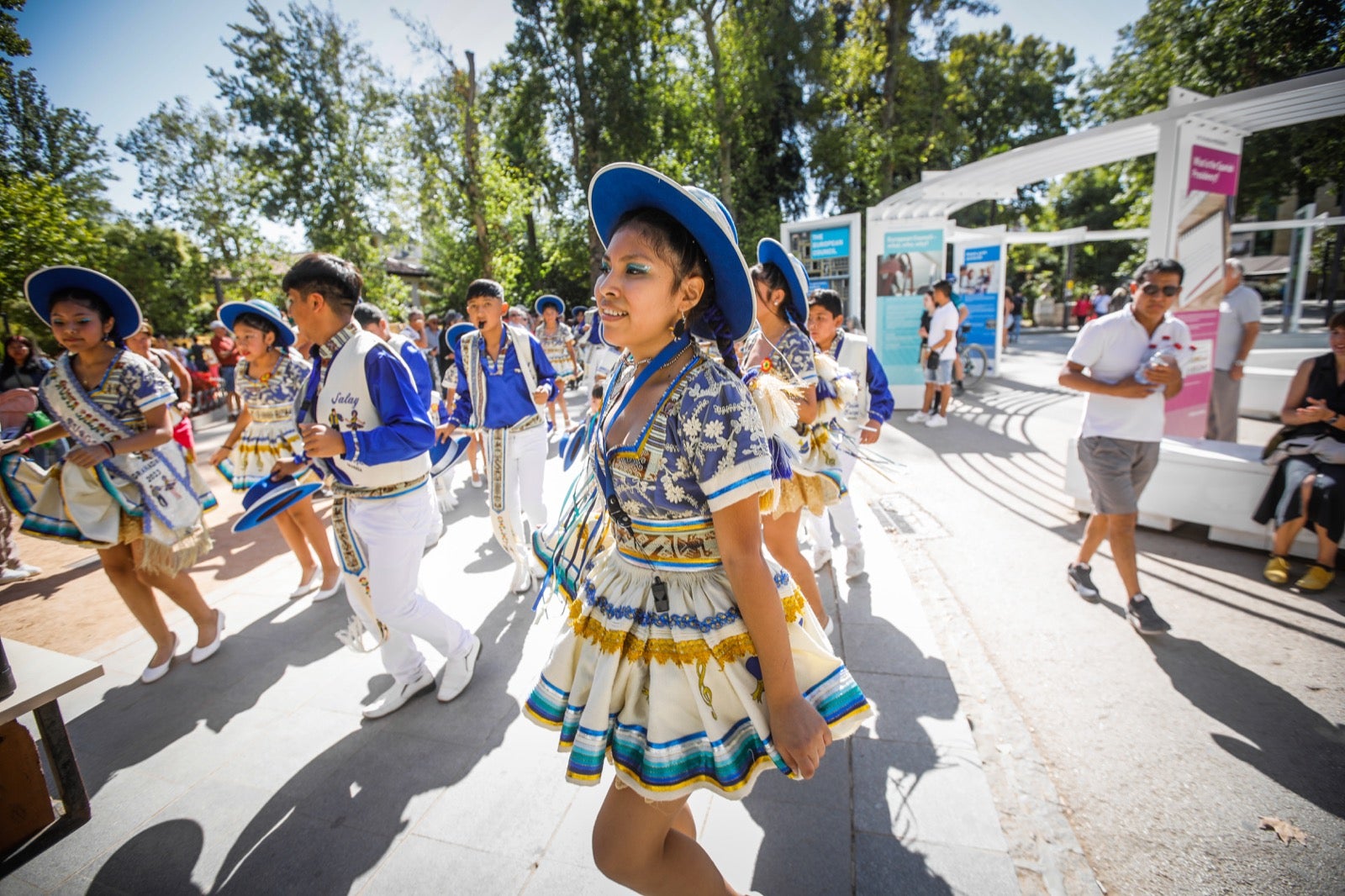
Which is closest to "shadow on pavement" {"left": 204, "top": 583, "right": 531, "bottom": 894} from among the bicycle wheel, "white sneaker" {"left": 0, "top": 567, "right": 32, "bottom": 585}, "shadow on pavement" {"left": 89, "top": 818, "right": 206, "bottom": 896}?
"shadow on pavement" {"left": 89, "top": 818, "right": 206, "bottom": 896}

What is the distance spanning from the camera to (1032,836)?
83.7 inches

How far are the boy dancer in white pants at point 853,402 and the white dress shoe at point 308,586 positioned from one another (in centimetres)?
385

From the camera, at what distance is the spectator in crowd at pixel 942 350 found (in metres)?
8.81

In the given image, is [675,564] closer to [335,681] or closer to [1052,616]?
[335,681]

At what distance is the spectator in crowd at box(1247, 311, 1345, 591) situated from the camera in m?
3.72

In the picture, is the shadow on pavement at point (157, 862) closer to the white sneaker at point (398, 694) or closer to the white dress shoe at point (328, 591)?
the white sneaker at point (398, 694)

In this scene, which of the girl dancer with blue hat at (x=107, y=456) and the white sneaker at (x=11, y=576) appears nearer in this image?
the girl dancer with blue hat at (x=107, y=456)

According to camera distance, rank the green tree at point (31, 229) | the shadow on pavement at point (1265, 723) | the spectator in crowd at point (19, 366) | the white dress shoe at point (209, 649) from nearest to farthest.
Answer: the shadow on pavement at point (1265, 723)
the white dress shoe at point (209, 649)
the green tree at point (31, 229)
the spectator in crowd at point (19, 366)

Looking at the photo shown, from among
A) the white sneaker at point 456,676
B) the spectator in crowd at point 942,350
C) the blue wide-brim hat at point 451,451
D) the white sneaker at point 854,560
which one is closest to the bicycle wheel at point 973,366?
the spectator in crowd at point 942,350

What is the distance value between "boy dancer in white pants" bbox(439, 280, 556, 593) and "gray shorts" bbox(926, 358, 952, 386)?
6.88 meters

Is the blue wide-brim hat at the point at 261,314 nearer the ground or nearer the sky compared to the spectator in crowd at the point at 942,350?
nearer the sky

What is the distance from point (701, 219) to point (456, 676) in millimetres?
2775

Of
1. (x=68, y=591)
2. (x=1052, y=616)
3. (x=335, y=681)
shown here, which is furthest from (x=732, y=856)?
(x=68, y=591)

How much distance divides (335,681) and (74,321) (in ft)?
7.72
